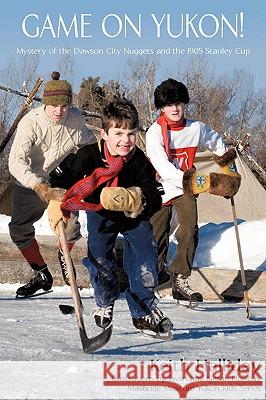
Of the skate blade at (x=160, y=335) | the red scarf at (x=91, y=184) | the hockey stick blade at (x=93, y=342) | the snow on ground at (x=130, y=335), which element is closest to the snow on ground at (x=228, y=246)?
the snow on ground at (x=130, y=335)

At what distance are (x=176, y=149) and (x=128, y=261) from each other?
73.3 inches

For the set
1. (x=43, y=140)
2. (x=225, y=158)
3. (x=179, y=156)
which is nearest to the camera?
(x=225, y=158)

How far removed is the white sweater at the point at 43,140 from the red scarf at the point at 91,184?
1.87 metres

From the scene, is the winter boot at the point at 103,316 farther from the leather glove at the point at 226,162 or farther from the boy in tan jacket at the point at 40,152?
the leather glove at the point at 226,162

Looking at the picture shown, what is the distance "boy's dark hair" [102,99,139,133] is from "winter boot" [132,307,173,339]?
1.03 m

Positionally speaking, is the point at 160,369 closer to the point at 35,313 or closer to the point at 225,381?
the point at 225,381

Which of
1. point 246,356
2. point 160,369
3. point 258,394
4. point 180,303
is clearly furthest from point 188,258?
point 258,394

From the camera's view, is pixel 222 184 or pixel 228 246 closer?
pixel 222 184

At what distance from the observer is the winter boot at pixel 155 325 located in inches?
175

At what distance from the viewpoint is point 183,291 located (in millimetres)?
6172

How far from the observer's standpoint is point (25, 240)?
6.82 meters

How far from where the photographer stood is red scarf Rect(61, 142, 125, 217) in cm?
438

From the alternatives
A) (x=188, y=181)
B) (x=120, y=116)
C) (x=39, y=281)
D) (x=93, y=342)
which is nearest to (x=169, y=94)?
(x=188, y=181)

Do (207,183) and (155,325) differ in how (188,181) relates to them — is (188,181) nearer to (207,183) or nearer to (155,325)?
(207,183)
